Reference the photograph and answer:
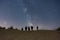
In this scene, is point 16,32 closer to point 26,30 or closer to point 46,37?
point 26,30

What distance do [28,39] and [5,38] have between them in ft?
16.4

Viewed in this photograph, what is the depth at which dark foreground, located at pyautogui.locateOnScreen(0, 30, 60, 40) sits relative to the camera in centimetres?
3403

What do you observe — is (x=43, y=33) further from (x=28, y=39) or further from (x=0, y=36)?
(x=0, y=36)

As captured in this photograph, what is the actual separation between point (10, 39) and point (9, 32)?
13.6 ft

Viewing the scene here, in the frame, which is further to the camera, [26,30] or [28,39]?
[26,30]

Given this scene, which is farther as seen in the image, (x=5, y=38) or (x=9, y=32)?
(x=9, y=32)

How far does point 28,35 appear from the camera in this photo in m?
35.3

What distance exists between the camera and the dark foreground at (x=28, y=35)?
112ft

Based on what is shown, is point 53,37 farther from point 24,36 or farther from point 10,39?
point 10,39

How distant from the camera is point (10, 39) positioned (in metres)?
33.5

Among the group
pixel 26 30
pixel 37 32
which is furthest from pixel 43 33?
pixel 26 30

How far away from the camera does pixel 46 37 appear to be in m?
34.5

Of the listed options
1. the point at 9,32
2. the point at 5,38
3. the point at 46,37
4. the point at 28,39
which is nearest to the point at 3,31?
the point at 9,32

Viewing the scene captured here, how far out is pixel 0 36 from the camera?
35.1m
